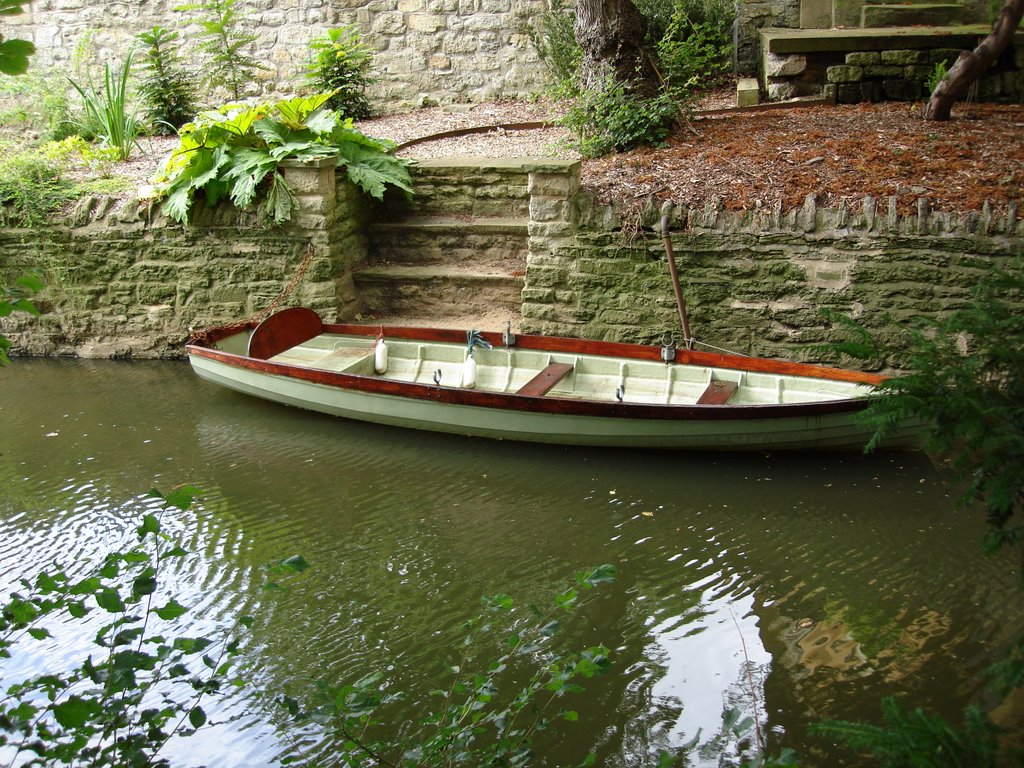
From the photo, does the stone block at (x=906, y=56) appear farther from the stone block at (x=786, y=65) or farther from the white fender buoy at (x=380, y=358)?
the white fender buoy at (x=380, y=358)

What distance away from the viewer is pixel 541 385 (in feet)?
21.4

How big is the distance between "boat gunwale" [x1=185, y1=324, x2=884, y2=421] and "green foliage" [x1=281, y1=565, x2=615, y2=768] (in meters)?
1.56

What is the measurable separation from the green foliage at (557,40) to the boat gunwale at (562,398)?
13.1ft

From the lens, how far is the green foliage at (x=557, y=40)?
33.5 ft

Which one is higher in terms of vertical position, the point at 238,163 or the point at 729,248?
the point at 238,163

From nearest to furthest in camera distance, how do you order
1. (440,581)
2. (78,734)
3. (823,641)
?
(78,734) → (823,641) → (440,581)

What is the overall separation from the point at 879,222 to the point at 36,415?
6.01 metres

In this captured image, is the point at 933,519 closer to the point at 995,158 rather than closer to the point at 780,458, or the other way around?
the point at 780,458

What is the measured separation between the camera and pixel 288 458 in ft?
21.0

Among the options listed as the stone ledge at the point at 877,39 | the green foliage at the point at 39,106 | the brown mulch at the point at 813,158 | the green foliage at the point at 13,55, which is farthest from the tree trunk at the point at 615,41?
the green foliage at the point at 13,55

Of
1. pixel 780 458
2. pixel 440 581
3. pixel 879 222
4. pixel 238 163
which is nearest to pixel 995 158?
pixel 879 222

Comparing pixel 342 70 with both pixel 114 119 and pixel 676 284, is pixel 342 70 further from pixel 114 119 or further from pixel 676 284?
pixel 676 284

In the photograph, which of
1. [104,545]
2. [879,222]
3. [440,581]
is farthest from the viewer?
[879,222]

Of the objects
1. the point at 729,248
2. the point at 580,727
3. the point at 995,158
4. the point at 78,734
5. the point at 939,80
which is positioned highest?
the point at 939,80
